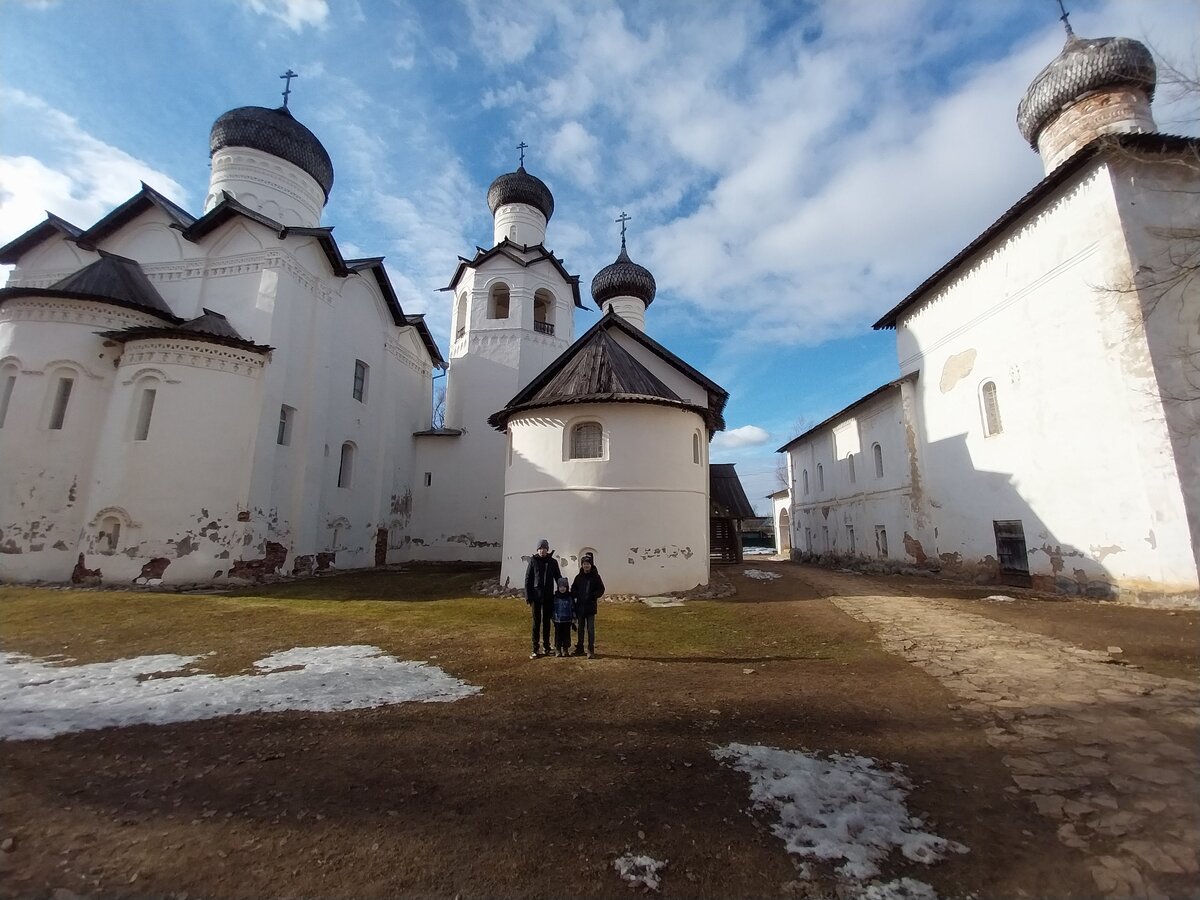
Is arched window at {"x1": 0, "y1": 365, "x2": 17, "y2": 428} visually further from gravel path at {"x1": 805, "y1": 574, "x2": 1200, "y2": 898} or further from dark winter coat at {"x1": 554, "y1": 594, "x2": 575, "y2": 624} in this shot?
gravel path at {"x1": 805, "y1": 574, "x2": 1200, "y2": 898}

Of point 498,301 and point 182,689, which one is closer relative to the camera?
point 182,689

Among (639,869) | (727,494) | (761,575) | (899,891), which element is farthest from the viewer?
Result: (727,494)

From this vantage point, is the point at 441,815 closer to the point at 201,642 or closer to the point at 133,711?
the point at 133,711

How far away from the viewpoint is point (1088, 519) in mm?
11094

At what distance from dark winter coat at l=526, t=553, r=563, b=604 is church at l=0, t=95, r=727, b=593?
4679 mm

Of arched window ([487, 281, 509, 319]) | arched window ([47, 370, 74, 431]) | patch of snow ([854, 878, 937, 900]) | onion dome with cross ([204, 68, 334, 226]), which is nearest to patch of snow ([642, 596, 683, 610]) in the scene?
patch of snow ([854, 878, 937, 900])

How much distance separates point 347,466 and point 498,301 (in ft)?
A: 34.8

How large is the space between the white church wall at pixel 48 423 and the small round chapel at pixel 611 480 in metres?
11.2

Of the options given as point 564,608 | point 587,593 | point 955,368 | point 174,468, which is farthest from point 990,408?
point 174,468

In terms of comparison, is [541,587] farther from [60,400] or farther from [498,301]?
[498,301]

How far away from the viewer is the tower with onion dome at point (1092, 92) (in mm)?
13148

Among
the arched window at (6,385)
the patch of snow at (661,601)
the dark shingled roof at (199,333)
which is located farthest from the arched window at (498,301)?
the patch of snow at (661,601)

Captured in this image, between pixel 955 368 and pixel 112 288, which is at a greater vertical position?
pixel 112 288

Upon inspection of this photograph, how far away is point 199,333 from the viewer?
13.9m
